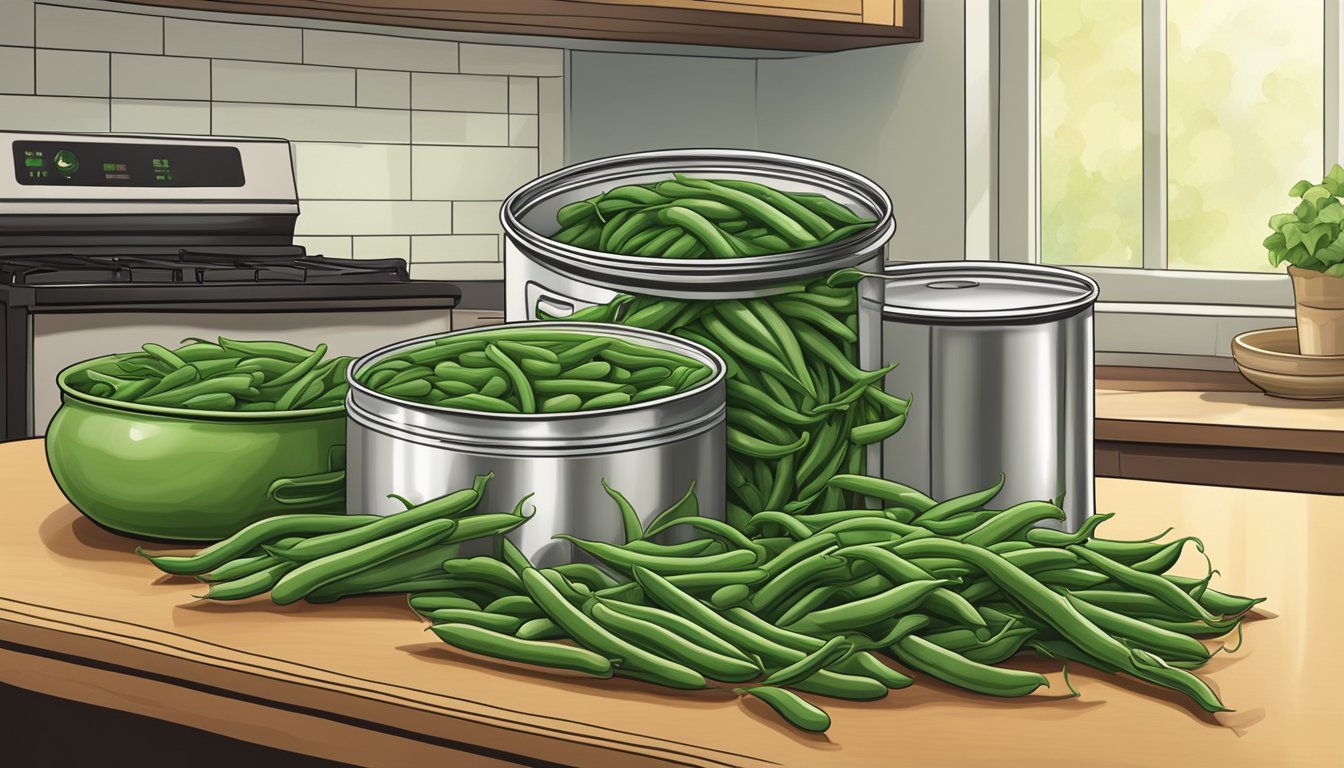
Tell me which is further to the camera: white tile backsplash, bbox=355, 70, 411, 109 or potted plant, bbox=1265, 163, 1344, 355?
white tile backsplash, bbox=355, 70, 411, 109

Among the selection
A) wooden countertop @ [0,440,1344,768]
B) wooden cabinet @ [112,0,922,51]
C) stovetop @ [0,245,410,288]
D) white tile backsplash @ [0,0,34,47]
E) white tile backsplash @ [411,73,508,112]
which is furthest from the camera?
white tile backsplash @ [411,73,508,112]

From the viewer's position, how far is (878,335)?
3.58 feet

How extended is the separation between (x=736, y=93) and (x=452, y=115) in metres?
0.80

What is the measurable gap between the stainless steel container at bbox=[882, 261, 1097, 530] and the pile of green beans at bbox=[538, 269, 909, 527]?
1.0 inches

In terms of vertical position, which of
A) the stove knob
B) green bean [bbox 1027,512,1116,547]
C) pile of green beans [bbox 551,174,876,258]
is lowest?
green bean [bbox 1027,512,1116,547]

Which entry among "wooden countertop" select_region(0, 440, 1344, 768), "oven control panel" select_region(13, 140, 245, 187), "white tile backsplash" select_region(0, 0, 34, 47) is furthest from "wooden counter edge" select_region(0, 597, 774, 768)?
"white tile backsplash" select_region(0, 0, 34, 47)

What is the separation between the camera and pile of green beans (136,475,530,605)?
0.93 m

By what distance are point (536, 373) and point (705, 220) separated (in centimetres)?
21

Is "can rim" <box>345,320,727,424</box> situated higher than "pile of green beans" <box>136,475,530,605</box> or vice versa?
"can rim" <box>345,320,727,424</box>

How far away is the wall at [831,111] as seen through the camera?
3420 millimetres

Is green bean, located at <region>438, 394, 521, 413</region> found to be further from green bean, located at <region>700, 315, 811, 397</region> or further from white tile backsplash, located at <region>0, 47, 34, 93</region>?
white tile backsplash, located at <region>0, 47, 34, 93</region>

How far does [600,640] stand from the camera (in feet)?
2.69

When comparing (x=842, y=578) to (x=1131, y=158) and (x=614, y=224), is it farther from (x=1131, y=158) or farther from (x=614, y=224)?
(x=1131, y=158)

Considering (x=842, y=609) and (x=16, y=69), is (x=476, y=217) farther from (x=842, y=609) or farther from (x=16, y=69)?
(x=842, y=609)
